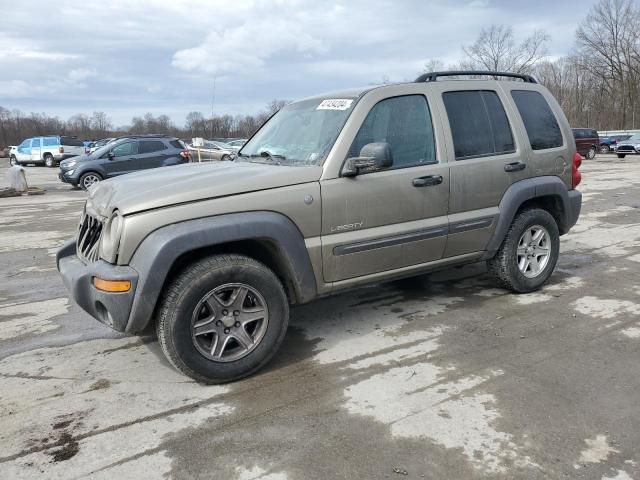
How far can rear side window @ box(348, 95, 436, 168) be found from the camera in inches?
153

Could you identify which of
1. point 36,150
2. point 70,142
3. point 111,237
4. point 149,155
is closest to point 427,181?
point 111,237

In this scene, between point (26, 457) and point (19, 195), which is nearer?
point (26, 457)

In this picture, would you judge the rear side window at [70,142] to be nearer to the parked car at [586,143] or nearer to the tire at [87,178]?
the tire at [87,178]

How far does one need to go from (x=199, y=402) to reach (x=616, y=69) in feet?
222

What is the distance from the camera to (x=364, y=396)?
3.18 meters

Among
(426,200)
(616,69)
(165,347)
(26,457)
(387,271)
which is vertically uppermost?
(616,69)

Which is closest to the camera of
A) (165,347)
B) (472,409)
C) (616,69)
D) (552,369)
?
(472,409)

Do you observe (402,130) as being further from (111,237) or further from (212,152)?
(212,152)

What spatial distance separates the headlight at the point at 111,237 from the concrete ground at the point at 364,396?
0.89 metres

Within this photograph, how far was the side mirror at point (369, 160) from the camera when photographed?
354 centimetres

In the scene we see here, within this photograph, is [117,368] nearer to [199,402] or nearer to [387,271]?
[199,402]

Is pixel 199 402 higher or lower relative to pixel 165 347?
lower

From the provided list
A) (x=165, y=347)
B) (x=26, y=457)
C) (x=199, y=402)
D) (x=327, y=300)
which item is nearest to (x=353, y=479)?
(x=199, y=402)

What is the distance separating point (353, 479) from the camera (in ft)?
8.00
